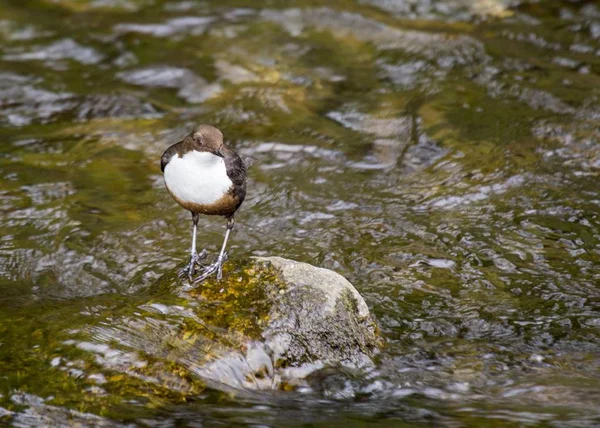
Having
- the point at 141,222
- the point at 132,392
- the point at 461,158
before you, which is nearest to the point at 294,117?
the point at 461,158

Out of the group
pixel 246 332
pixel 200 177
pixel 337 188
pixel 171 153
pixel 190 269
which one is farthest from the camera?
pixel 337 188

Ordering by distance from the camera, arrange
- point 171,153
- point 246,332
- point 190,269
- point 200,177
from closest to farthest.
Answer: point 246,332 → point 200,177 → point 171,153 → point 190,269

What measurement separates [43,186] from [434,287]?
361 cm

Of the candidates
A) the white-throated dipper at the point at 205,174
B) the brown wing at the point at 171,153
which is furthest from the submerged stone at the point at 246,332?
the brown wing at the point at 171,153

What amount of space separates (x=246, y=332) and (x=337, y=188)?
303cm

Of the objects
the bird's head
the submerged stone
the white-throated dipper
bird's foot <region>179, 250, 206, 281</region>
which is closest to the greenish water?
the submerged stone

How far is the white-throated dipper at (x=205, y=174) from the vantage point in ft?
14.3

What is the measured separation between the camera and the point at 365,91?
9.03 meters

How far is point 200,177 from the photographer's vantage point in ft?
14.3

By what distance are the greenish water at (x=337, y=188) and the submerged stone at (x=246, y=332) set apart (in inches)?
3.6

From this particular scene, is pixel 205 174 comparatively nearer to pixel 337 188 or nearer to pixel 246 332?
pixel 246 332

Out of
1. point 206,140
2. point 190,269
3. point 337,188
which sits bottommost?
point 337,188

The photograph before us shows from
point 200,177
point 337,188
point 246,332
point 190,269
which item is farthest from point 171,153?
point 337,188

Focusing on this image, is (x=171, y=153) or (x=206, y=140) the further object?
(x=171, y=153)
